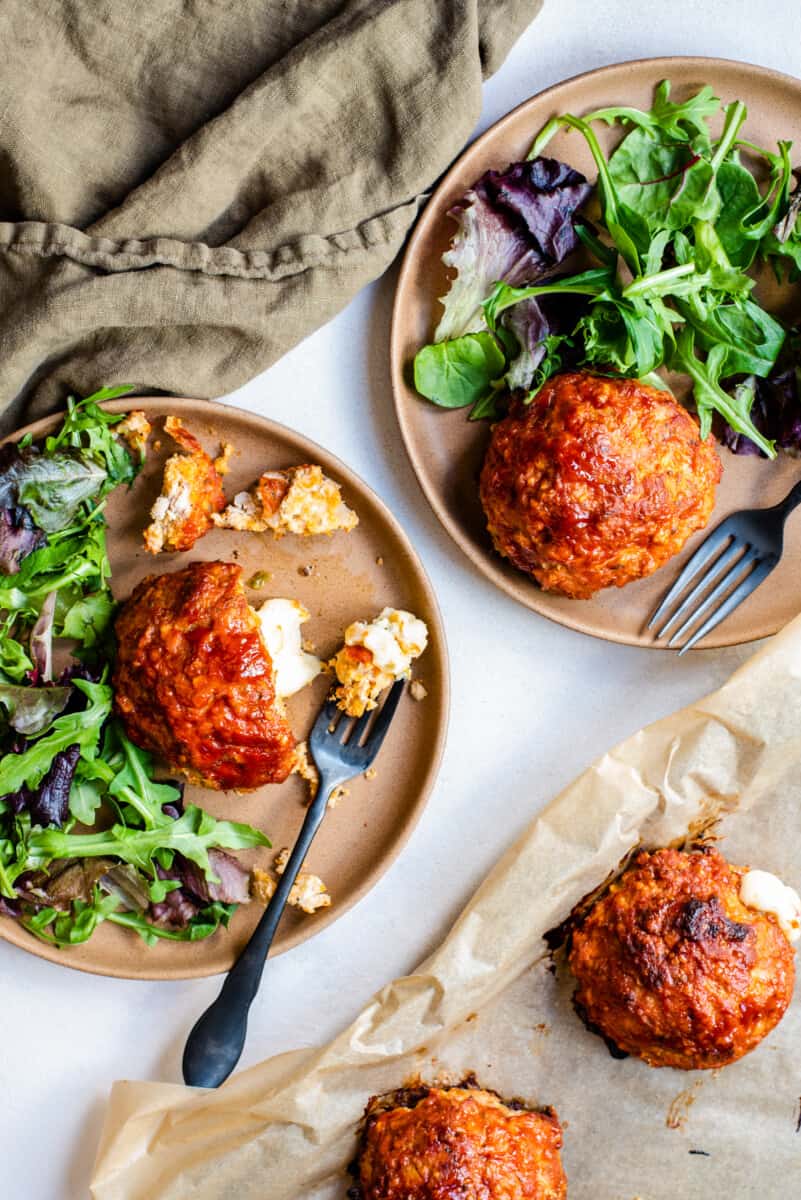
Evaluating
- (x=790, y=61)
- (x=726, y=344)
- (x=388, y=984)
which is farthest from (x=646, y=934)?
(x=790, y=61)

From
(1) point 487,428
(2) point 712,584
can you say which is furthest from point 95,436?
(2) point 712,584

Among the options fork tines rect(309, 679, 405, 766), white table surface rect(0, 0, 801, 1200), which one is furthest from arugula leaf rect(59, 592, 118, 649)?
white table surface rect(0, 0, 801, 1200)

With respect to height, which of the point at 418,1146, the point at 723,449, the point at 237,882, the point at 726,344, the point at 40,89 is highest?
the point at 40,89

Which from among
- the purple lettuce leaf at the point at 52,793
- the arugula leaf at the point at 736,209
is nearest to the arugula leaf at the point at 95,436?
the purple lettuce leaf at the point at 52,793

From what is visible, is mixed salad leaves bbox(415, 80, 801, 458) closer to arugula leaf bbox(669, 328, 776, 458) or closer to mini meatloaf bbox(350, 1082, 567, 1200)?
arugula leaf bbox(669, 328, 776, 458)

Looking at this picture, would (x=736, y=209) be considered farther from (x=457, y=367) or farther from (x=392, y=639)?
(x=392, y=639)

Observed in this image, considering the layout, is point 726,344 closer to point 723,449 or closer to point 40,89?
point 723,449
